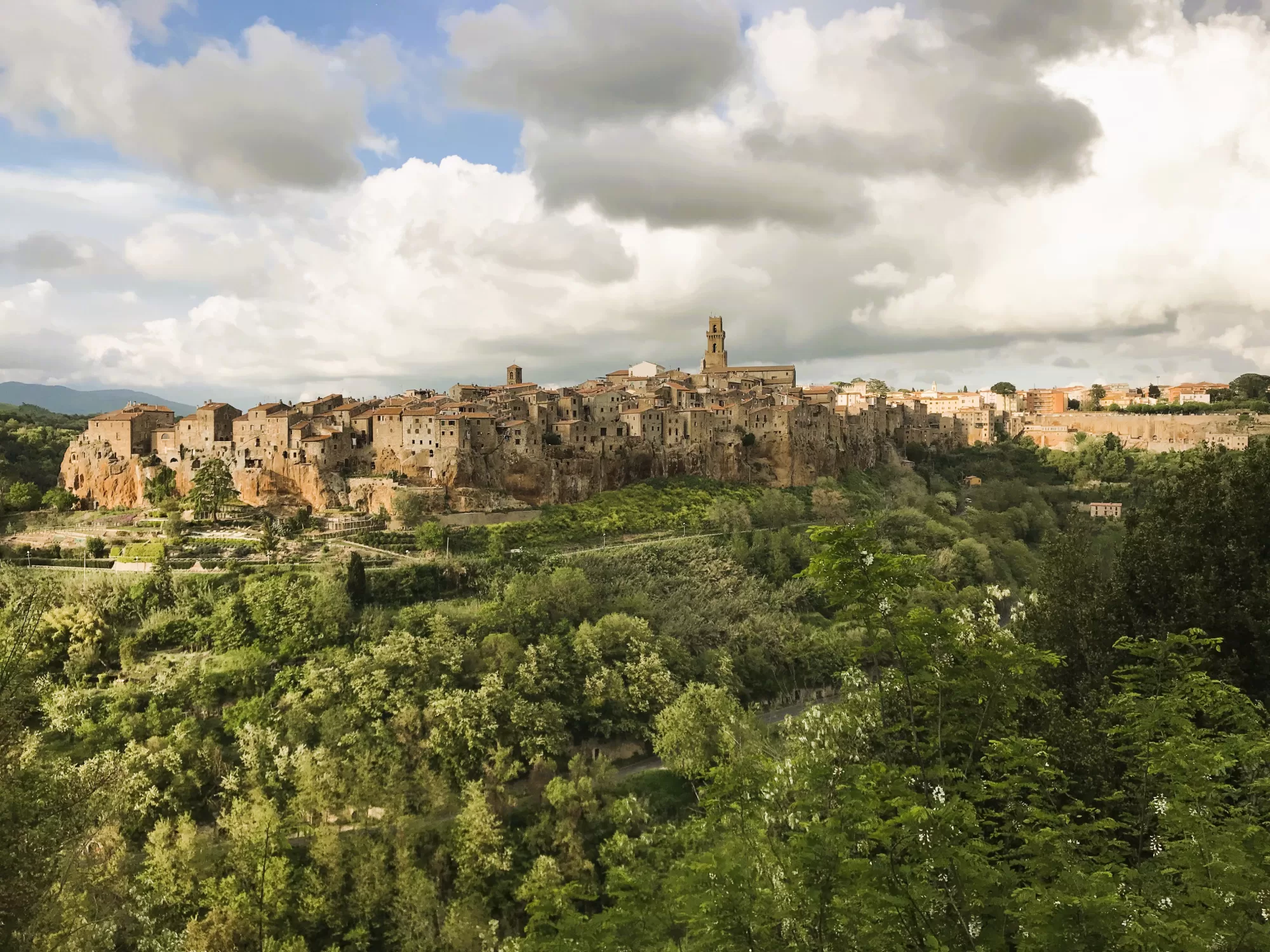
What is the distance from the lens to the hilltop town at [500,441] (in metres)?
43.6

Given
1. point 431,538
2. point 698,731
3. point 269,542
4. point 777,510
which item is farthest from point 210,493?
point 777,510

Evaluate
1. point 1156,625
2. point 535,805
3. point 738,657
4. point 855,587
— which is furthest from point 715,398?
point 855,587

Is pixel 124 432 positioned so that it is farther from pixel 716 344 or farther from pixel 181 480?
pixel 716 344

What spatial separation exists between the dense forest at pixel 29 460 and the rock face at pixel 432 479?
234cm

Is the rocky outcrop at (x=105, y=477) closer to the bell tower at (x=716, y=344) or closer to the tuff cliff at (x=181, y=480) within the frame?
the tuff cliff at (x=181, y=480)

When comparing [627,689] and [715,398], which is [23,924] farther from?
[715,398]

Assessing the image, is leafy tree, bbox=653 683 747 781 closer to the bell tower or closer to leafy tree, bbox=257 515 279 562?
leafy tree, bbox=257 515 279 562

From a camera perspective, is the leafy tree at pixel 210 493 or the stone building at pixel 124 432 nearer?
the leafy tree at pixel 210 493

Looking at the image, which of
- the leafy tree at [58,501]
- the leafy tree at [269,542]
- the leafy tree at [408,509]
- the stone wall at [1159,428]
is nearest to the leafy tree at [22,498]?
the leafy tree at [58,501]

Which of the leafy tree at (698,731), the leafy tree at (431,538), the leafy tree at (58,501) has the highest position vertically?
the leafy tree at (58,501)

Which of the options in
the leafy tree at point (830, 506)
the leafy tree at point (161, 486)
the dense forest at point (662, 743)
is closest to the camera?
the dense forest at point (662, 743)

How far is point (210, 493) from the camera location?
132 ft

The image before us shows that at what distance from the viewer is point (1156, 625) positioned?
14.7 meters

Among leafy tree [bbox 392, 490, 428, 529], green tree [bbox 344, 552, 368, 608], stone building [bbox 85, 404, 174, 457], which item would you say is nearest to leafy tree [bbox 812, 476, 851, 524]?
leafy tree [bbox 392, 490, 428, 529]
